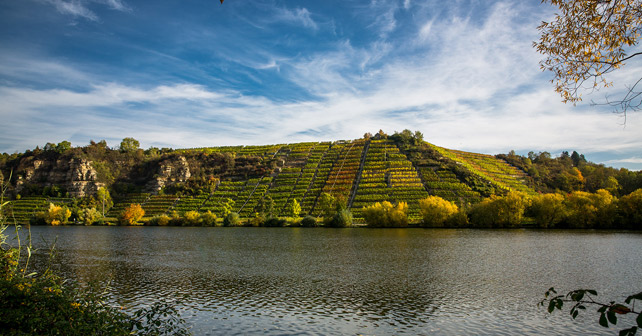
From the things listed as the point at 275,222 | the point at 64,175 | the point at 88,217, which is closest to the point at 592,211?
the point at 275,222

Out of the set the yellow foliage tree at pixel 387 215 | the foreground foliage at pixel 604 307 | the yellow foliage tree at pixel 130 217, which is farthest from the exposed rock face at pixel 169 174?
the foreground foliage at pixel 604 307

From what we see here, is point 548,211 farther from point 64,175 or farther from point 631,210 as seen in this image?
point 64,175

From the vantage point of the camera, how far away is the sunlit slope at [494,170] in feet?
409

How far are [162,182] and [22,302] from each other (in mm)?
142790

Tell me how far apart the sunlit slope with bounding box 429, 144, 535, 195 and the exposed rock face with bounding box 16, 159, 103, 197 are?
133134 mm

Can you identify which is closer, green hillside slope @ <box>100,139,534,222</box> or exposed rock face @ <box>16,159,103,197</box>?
green hillside slope @ <box>100,139,534,222</box>

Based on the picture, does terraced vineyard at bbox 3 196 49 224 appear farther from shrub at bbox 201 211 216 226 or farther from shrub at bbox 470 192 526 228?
shrub at bbox 470 192 526 228

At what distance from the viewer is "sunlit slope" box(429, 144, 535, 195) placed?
125 m

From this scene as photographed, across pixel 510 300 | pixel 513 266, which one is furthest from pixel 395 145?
pixel 510 300

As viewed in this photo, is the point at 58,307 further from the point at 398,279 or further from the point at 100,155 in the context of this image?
the point at 100,155

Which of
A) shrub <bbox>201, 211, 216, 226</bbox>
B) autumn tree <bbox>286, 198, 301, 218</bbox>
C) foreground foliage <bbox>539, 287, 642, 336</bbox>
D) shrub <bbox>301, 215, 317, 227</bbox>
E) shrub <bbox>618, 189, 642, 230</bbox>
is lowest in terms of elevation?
shrub <bbox>201, 211, 216, 226</bbox>

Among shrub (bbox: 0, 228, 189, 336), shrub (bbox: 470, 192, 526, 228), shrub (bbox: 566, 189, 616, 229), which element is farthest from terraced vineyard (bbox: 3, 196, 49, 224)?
shrub (bbox: 566, 189, 616, 229)

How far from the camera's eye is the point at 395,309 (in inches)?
834

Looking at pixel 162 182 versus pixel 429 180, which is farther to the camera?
pixel 162 182
